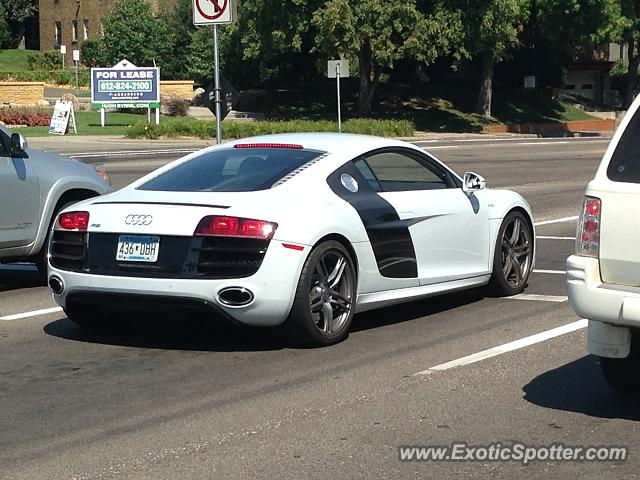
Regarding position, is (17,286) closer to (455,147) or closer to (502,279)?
(502,279)

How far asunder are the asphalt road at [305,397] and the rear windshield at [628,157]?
127 centimetres

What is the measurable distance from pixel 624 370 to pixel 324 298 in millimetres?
2293

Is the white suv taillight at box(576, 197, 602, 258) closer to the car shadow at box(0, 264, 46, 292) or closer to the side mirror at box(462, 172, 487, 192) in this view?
the side mirror at box(462, 172, 487, 192)

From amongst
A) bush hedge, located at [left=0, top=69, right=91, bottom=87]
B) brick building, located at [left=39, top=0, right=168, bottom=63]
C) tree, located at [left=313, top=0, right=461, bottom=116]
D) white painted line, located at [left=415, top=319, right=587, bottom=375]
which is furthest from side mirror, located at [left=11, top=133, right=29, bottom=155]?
brick building, located at [left=39, top=0, right=168, bottom=63]

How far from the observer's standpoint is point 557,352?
8.14 m

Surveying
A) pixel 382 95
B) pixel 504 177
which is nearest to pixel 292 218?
pixel 504 177

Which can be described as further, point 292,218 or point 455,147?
point 455,147

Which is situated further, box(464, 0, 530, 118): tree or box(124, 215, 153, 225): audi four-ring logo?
box(464, 0, 530, 118): tree

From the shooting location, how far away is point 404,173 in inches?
388

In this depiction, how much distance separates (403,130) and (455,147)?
24.7 ft

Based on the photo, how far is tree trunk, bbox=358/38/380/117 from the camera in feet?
174

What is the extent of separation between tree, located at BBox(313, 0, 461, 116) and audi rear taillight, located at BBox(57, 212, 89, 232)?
4174cm

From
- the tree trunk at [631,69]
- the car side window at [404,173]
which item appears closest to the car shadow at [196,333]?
the car side window at [404,173]

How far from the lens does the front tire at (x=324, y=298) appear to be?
8.16 meters
